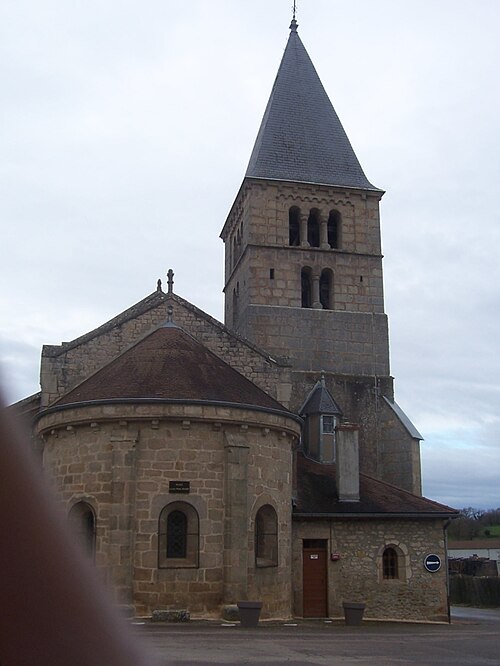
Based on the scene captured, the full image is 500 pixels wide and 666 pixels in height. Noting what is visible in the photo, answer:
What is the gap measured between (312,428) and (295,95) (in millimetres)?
21086

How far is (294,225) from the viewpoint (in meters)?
38.9

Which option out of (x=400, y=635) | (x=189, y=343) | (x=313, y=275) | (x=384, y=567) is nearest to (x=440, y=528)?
(x=384, y=567)

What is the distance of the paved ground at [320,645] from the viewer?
40.0 ft

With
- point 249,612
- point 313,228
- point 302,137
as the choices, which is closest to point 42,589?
point 249,612

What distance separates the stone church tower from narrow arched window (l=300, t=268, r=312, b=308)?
47 mm

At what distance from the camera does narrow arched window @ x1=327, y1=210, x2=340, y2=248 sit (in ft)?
127

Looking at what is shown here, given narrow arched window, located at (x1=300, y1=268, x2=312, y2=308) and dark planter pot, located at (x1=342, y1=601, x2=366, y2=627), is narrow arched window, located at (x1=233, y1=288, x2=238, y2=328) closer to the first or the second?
narrow arched window, located at (x1=300, y1=268, x2=312, y2=308)

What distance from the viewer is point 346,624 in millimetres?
20984

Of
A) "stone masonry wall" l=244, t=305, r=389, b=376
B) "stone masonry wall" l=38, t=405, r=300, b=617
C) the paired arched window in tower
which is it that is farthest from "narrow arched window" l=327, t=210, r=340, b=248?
"stone masonry wall" l=38, t=405, r=300, b=617

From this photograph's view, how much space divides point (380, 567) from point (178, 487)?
776 cm

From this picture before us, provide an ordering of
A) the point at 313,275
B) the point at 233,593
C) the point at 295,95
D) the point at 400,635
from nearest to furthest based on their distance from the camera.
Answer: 1. the point at 400,635
2. the point at 233,593
3. the point at 313,275
4. the point at 295,95

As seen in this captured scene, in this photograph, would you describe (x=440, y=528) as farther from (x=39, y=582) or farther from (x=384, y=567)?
(x=39, y=582)

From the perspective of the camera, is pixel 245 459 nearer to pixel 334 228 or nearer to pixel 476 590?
pixel 334 228

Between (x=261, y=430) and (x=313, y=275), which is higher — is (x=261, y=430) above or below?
below
